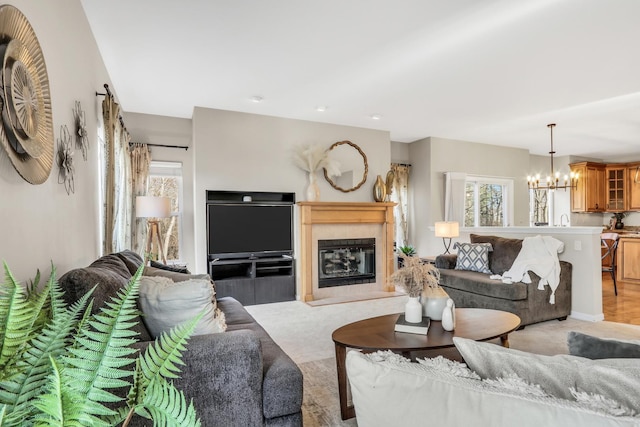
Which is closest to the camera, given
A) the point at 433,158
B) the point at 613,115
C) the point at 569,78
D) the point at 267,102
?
the point at 569,78

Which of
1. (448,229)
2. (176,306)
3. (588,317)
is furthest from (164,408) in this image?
(448,229)

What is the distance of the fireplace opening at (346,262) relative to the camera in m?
5.46

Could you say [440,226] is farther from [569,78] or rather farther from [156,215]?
[156,215]

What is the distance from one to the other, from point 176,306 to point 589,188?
9258mm

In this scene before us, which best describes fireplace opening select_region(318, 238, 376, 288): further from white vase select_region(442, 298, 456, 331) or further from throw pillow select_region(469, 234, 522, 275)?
white vase select_region(442, 298, 456, 331)

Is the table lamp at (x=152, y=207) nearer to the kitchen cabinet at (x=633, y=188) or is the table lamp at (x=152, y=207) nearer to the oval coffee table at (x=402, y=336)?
the oval coffee table at (x=402, y=336)

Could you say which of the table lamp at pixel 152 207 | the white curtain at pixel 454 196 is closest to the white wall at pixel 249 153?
the table lamp at pixel 152 207

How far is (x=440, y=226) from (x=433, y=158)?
1.94 meters

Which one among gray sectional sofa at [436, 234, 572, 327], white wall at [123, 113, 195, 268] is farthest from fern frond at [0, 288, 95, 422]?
white wall at [123, 113, 195, 268]

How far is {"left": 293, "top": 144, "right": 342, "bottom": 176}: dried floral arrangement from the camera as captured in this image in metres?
5.26

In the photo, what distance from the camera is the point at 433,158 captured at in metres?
6.57

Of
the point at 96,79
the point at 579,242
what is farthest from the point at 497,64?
the point at 96,79

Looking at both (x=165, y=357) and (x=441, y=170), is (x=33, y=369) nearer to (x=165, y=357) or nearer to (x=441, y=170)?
(x=165, y=357)

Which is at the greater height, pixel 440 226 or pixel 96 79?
pixel 96 79
